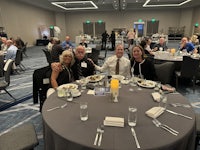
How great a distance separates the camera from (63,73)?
8.12ft

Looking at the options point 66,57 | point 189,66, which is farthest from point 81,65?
point 189,66

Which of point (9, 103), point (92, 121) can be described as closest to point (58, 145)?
point (92, 121)

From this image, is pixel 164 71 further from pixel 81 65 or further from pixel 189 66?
pixel 81 65

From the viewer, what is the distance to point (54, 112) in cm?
150

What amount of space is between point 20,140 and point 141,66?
221 centimetres

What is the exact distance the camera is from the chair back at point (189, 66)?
3.61m

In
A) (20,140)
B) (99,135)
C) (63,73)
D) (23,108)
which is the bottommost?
(23,108)

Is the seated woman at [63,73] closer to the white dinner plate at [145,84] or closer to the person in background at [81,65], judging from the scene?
the person in background at [81,65]

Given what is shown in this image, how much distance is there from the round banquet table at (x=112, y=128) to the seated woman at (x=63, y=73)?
0.67 meters

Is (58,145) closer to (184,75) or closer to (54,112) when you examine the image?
(54,112)

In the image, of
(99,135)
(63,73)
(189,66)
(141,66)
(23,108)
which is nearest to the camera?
(99,135)

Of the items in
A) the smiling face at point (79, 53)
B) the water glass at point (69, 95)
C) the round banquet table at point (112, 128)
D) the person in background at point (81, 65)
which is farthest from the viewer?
the smiling face at point (79, 53)

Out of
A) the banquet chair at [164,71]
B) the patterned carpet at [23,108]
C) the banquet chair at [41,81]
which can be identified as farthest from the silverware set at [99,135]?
the banquet chair at [164,71]

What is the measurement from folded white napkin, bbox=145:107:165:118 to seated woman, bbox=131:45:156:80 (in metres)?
1.38
